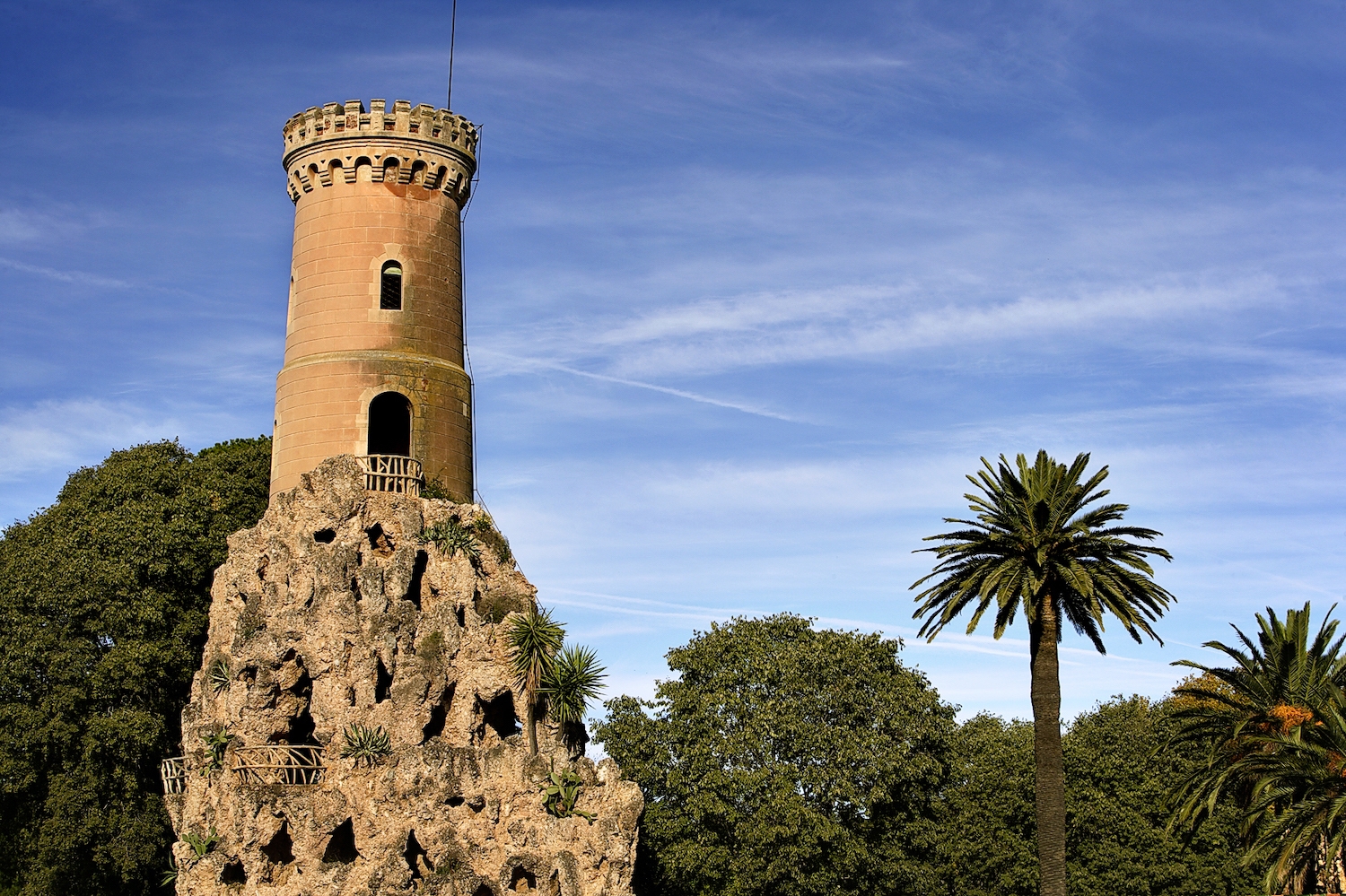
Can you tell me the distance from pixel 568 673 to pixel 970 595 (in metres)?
12.6

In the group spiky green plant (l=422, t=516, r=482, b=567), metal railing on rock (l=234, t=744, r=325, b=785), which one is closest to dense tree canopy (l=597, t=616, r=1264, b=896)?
spiky green plant (l=422, t=516, r=482, b=567)

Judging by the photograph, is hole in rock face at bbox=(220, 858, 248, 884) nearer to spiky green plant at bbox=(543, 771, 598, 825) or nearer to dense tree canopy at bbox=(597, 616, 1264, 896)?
spiky green plant at bbox=(543, 771, 598, 825)

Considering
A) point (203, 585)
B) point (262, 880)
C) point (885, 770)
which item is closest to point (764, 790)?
point (885, 770)

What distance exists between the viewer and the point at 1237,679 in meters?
48.9

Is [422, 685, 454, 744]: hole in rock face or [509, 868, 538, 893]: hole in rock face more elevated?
[422, 685, 454, 744]: hole in rock face

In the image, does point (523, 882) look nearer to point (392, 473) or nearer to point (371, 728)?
point (371, 728)

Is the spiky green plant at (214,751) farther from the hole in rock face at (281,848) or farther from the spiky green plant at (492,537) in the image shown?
the spiky green plant at (492,537)

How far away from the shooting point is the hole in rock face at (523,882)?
130 ft

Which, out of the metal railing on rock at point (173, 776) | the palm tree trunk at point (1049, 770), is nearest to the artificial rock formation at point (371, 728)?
the metal railing on rock at point (173, 776)

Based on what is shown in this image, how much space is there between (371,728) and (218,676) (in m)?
5.76

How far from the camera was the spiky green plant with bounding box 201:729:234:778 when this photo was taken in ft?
134

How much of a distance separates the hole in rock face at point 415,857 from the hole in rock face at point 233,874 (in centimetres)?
453

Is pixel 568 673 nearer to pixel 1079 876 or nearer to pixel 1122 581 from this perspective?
pixel 1122 581

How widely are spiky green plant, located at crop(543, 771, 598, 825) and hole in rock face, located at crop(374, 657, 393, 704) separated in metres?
5.61
